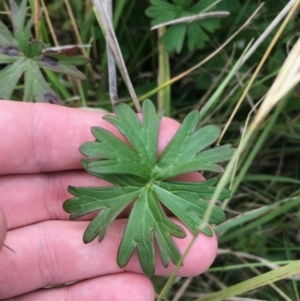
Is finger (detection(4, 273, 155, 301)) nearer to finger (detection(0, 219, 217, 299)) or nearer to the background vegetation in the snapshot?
finger (detection(0, 219, 217, 299))

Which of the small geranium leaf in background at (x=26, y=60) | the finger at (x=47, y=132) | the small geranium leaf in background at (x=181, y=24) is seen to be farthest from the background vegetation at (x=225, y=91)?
the finger at (x=47, y=132)

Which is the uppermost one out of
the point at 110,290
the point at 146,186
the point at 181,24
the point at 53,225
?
the point at 181,24

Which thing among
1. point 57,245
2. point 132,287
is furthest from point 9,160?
point 132,287

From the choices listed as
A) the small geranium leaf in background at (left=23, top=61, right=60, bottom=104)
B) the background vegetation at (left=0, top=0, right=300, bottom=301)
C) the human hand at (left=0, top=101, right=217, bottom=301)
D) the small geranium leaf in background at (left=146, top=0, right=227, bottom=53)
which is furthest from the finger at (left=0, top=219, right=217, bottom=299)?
the small geranium leaf in background at (left=146, top=0, right=227, bottom=53)

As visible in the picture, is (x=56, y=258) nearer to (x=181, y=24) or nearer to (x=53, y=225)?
(x=53, y=225)

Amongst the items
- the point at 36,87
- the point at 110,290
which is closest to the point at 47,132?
the point at 36,87

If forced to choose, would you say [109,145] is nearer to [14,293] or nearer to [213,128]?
[213,128]
